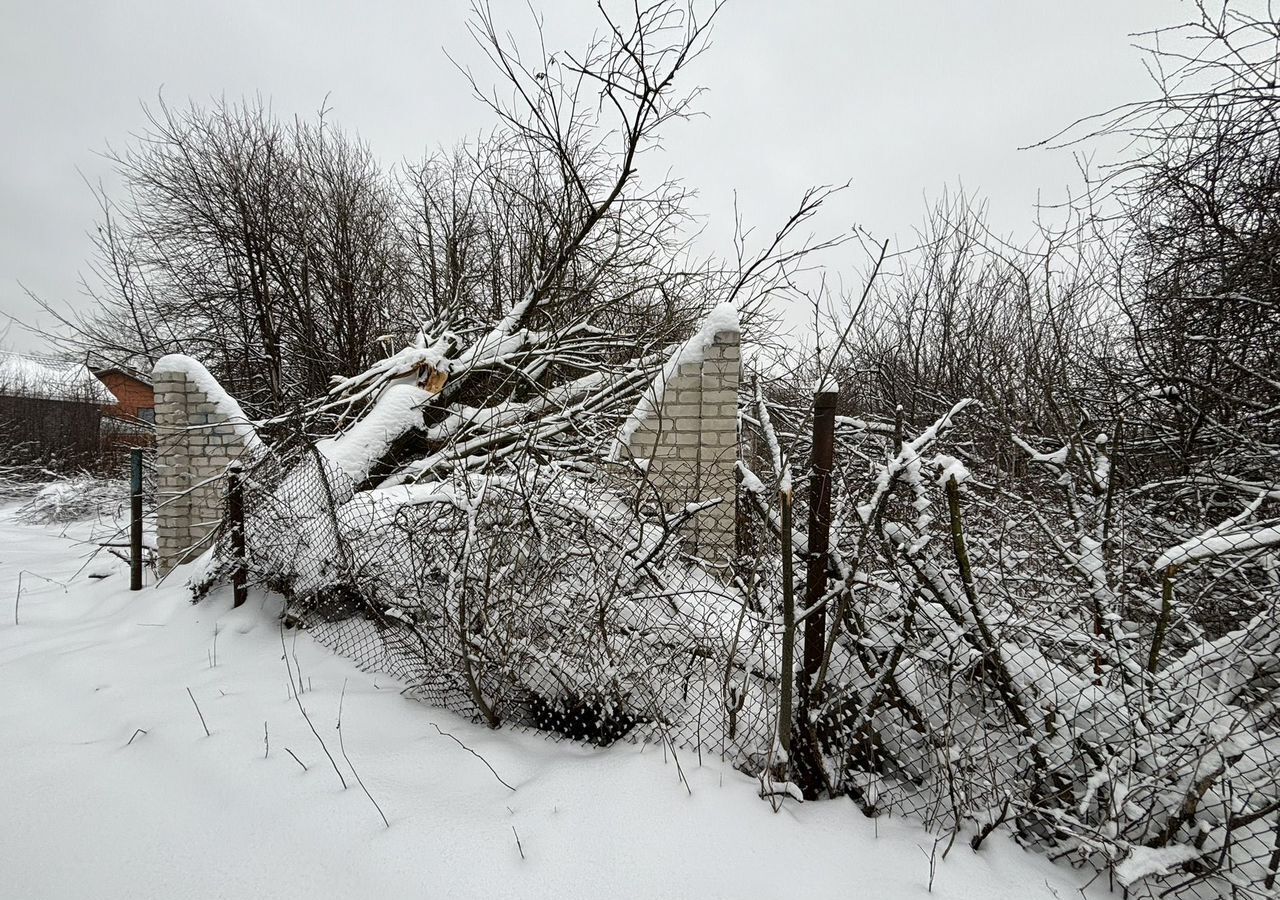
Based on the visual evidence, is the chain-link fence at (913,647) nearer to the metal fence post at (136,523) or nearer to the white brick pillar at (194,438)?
the white brick pillar at (194,438)

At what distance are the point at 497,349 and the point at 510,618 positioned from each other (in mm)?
4452

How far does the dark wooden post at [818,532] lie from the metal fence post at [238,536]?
4609 mm

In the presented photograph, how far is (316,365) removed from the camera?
34.4ft

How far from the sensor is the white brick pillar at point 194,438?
5680 millimetres

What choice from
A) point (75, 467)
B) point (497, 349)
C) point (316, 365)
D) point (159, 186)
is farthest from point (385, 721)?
point (75, 467)

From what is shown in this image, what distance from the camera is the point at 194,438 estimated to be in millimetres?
5719

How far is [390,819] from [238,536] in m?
3.53

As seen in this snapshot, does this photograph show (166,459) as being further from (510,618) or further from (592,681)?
(592,681)

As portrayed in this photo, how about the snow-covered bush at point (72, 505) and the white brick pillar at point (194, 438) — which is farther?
the snow-covered bush at point (72, 505)

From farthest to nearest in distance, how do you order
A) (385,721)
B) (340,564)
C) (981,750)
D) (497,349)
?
(497,349), (340,564), (385,721), (981,750)

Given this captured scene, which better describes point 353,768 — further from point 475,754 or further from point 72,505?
point 72,505

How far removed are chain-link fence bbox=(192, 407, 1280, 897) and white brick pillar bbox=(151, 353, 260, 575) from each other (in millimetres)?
3665

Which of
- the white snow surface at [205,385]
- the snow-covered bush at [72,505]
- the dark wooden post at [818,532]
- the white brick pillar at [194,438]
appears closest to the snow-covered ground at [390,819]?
the dark wooden post at [818,532]

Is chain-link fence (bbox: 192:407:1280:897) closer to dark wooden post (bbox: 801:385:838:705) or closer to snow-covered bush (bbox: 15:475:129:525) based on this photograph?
dark wooden post (bbox: 801:385:838:705)
